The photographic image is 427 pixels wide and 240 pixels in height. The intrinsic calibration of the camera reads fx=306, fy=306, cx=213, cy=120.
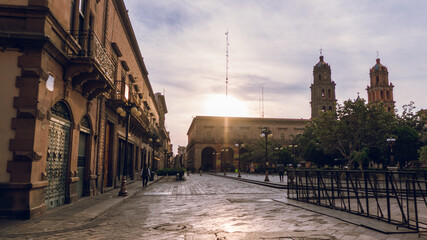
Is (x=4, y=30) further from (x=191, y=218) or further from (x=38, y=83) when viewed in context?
(x=191, y=218)

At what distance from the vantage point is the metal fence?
646 centimetres

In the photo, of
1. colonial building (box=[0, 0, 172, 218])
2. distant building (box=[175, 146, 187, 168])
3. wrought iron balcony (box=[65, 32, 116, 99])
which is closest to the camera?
colonial building (box=[0, 0, 172, 218])

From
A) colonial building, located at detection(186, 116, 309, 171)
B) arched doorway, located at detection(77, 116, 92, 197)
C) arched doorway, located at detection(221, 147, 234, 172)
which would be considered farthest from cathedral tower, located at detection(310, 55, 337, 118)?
arched doorway, located at detection(77, 116, 92, 197)

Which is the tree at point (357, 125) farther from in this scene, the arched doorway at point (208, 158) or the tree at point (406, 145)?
the arched doorway at point (208, 158)

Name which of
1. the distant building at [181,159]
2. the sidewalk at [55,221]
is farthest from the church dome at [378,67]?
the sidewalk at [55,221]

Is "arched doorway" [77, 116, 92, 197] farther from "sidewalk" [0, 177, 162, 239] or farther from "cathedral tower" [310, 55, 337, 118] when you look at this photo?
"cathedral tower" [310, 55, 337, 118]

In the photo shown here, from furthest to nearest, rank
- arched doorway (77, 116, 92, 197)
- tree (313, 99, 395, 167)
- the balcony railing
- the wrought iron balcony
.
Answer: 1. tree (313, 99, 395, 167)
2. arched doorway (77, 116, 92, 197)
3. the balcony railing
4. the wrought iron balcony

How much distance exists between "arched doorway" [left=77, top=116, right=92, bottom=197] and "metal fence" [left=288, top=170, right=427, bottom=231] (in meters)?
8.52

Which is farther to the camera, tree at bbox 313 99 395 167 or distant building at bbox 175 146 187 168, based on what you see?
distant building at bbox 175 146 187 168

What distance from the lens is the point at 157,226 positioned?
700cm

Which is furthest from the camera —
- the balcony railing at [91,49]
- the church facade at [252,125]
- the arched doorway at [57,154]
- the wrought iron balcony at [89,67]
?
the church facade at [252,125]

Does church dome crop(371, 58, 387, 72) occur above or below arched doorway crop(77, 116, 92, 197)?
above

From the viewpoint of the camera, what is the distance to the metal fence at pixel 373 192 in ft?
21.2

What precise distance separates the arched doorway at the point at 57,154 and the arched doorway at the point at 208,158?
224 ft
